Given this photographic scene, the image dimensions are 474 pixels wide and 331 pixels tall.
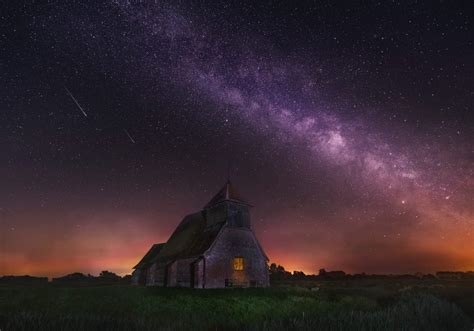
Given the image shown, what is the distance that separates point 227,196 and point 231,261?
7.25 metres

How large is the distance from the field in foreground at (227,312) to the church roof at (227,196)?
37.1 feet

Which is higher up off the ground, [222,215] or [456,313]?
[222,215]

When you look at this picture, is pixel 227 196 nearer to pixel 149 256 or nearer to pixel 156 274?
pixel 156 274

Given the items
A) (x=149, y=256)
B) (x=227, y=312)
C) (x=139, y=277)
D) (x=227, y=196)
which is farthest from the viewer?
(x=149, y=256)

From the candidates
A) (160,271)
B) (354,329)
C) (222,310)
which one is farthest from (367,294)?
(354,329)

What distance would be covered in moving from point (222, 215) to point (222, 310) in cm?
1740

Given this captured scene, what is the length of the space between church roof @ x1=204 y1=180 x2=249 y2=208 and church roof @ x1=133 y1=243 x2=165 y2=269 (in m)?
15.5

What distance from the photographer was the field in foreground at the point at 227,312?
1081 centimetres

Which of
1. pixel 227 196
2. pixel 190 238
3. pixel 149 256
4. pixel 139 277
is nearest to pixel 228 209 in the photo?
pixel 227 196

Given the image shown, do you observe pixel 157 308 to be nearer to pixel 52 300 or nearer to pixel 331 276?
pixel 52 300

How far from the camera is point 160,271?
43.8m

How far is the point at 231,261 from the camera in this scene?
3650cm

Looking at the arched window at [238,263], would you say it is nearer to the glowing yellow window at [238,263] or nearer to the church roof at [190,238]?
the glowing yellow window at [238,263]

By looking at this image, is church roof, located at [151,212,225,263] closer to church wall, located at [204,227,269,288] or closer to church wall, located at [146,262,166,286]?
church wall, located at [146,262,166,286]
